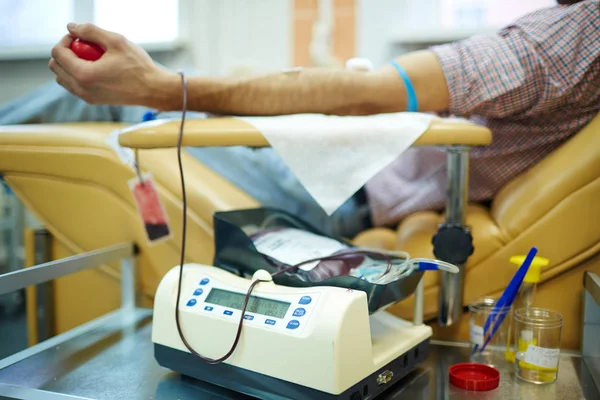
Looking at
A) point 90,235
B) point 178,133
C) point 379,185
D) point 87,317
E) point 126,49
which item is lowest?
point 87,317

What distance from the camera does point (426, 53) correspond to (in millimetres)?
834

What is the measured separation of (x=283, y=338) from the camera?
22.2 inches

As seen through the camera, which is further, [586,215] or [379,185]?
[379,185]

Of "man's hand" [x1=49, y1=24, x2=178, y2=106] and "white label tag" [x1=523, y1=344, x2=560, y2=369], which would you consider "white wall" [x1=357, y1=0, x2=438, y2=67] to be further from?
"white label tag" [x1=523, y1=344, x2=560, y2=369]

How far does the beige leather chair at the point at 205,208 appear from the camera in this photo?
729 millimetres

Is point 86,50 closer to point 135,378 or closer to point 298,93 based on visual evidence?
point 298,93

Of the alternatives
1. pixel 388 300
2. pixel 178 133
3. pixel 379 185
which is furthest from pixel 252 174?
pixel 388 300

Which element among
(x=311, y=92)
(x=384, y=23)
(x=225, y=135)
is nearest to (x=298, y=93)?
(x=311, y=92)

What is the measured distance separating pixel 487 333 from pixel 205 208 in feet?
1.55

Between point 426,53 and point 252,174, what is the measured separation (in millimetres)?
401

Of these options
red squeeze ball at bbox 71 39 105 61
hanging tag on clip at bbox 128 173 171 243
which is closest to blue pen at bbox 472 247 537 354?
hanging tag on clip at bbox 128 173 171 243

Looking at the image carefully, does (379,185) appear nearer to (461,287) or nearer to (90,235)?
(461,287)

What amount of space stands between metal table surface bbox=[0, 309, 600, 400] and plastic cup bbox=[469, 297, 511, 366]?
2 centimetres

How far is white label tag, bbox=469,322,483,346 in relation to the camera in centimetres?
76
